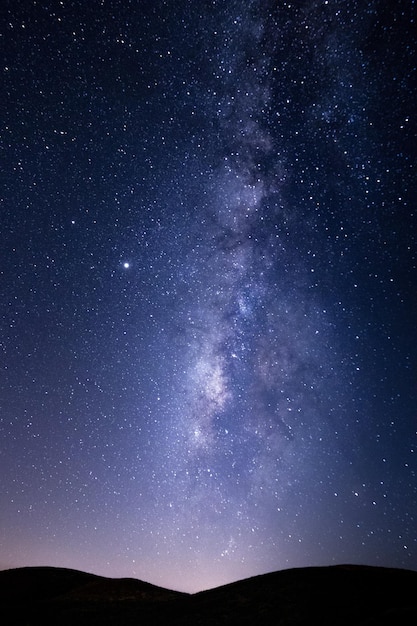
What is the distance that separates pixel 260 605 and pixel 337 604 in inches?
66.1

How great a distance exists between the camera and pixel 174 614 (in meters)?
8.59

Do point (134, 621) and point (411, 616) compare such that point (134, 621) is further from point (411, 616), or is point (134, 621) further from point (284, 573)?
point (411, 616)

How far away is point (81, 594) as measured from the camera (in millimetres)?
10641

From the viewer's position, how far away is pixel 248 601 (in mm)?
8359

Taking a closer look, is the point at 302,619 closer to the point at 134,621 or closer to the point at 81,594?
the point at 134,621

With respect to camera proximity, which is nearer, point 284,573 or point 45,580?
point 284,573

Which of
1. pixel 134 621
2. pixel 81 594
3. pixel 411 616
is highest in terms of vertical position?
pixel 81 594

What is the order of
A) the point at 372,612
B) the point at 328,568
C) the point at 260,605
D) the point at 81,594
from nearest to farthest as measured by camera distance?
the point at 372,612
the point at 260,605
the point at 328,568
the point at 81,594

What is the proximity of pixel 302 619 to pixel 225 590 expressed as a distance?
3.00 metres

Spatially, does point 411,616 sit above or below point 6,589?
below

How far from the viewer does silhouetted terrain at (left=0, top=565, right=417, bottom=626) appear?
7020mm

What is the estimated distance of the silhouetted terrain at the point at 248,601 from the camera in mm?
7020

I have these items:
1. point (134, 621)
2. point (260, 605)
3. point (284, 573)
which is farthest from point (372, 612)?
point (134, 621)

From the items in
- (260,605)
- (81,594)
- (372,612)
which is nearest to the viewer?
(372,612)
